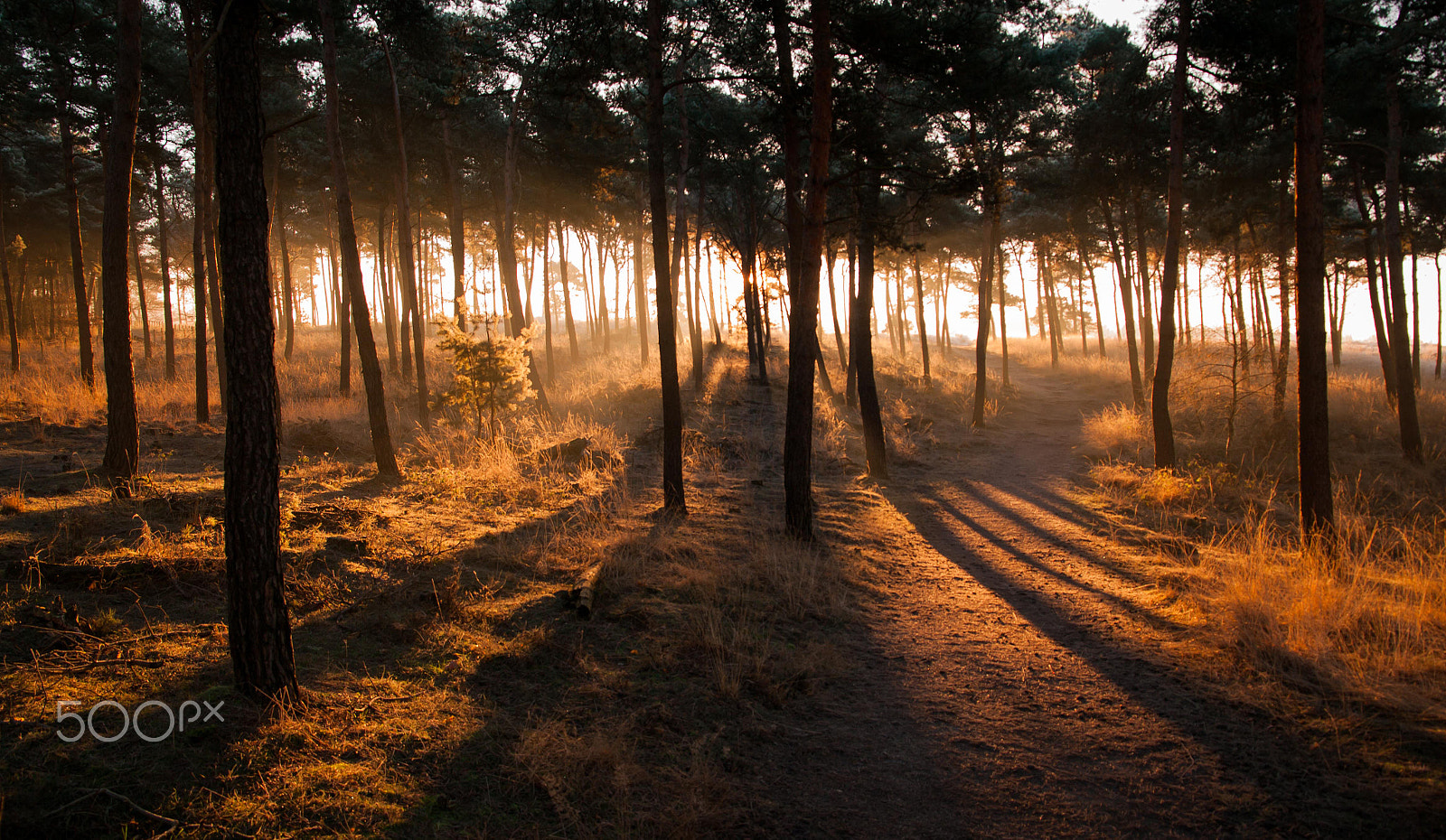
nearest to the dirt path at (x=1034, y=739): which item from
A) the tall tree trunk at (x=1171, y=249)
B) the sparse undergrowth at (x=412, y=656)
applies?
the sparse undergrowth at (x=412, y=656)

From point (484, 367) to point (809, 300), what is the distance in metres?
7.66

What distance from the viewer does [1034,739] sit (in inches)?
156

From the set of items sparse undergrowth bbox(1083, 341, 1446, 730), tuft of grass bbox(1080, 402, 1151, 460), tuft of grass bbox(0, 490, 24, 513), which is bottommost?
sparse undergrowth bbox(1083, 341, 1446, 730)

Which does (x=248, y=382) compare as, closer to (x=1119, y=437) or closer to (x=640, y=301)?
(x=1119, y=437)

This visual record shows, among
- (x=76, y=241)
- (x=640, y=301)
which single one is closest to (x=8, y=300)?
(x=76, y=241)

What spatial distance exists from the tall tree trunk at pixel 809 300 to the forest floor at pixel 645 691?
739mm

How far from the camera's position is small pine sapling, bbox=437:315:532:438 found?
41.9 feet

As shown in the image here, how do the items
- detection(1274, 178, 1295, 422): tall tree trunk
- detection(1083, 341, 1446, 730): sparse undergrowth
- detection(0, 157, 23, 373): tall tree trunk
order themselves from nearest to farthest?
detection(1083, 341, 1446, 730): sparse undergrowth < detection(1274, 178, 1295, 422): tall tree trunk < detection(0, 157, 23, 373): tall tree trunk

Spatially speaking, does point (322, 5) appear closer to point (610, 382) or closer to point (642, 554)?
point (642, 554)

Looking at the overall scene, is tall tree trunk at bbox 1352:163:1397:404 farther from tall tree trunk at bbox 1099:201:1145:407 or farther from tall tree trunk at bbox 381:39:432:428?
tall tree trunk at bbox 381:39:432:428

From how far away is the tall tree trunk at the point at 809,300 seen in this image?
797cm

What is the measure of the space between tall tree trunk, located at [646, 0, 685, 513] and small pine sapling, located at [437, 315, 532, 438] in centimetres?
466

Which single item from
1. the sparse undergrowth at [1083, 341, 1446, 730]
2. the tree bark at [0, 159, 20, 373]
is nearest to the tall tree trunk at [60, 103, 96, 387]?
the tree bark at [0, 159, 20, 373]

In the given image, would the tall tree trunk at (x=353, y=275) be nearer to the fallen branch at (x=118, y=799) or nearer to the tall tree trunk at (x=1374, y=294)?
the fallen branch at (x=118, y=799)
